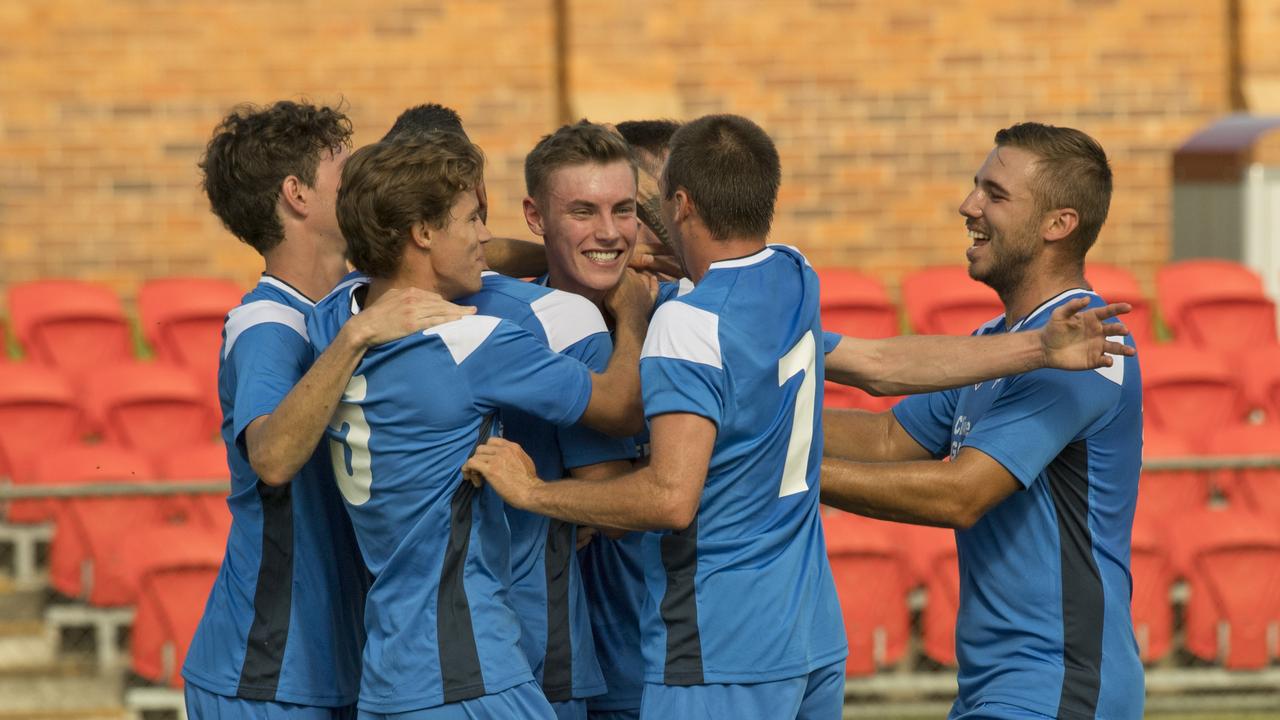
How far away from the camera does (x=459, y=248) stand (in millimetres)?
3221

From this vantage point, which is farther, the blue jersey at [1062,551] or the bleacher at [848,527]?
the bleacher at [848,527]

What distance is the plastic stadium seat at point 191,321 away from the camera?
8469 mm

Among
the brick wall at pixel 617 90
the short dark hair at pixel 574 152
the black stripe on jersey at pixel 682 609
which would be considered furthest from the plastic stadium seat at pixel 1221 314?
the black stripe on jersey at pixel 682 609

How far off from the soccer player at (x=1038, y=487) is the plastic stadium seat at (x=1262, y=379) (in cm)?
516

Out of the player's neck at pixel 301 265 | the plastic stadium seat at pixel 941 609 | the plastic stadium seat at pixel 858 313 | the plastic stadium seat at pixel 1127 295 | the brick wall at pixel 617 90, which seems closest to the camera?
the player's neck at pixel 301 265

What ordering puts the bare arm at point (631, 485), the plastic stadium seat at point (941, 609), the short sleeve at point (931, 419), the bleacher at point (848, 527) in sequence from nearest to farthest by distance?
the bare arm at point (631, 485) → the short sleeve at point (931, 419) → the bleacher at point (848, 527) → the plastic stadium seat at point (941, 609)

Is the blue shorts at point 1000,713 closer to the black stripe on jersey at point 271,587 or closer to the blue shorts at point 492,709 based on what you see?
the blue shorts at point 492,709

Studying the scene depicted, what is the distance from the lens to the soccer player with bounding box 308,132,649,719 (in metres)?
3.12

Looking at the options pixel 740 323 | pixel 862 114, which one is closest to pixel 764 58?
pixel 862 114

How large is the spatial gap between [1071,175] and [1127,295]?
540 centimetres

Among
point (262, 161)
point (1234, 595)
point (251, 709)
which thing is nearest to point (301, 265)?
point (262, 161)

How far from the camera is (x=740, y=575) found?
3.22 metres

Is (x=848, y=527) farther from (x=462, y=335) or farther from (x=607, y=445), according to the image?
(x=462, y=335)

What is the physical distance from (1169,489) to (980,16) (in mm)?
4281
